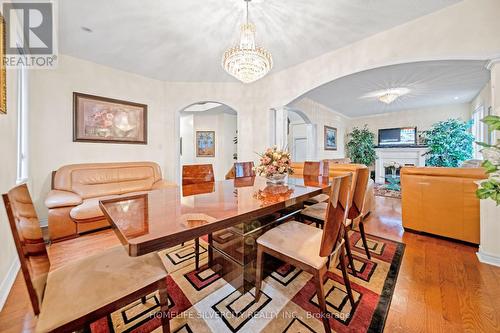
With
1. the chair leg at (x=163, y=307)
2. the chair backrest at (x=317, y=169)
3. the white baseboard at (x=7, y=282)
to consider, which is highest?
the chair backrest at (x=317, y=169)

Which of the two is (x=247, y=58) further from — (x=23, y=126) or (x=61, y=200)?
(x=23, y=126)

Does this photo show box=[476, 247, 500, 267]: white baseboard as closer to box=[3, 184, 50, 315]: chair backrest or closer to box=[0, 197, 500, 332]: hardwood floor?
box=[0, 197, 500, 332]: hardwood floor

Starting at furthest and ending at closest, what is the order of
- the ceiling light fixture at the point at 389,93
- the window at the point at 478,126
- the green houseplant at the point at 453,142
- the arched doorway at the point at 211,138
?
1. the arched doorway at the point at 211,138
2. the green houseplant at the point at 453,142
3. the ceiling light fixture at the point at 389,93
4. the window at the point at 478,126

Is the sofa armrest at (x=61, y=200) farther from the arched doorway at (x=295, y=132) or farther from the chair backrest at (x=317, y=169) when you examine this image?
the arched doorway at (x=295, y=132)

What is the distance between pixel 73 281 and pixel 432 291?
→ 98.7 inches

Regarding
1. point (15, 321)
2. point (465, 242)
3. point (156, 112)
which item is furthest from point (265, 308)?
point (156, 112)

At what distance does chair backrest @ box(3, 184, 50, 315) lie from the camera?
0.81 m

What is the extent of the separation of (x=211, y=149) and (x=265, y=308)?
231 inches

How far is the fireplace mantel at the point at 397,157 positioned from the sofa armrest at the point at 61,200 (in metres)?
8.66

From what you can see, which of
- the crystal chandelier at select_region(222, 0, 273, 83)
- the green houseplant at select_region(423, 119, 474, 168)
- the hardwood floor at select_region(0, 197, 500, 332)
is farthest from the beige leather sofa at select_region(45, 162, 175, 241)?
the green houseplant at select_region(423, 119, 474, 168)

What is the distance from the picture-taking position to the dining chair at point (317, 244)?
1.17m

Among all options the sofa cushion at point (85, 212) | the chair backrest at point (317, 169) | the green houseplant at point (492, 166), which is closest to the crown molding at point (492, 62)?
the green houseplant at point (492, 166)

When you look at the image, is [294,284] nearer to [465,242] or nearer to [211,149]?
[465,242]

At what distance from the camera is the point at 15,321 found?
1.33 meters
